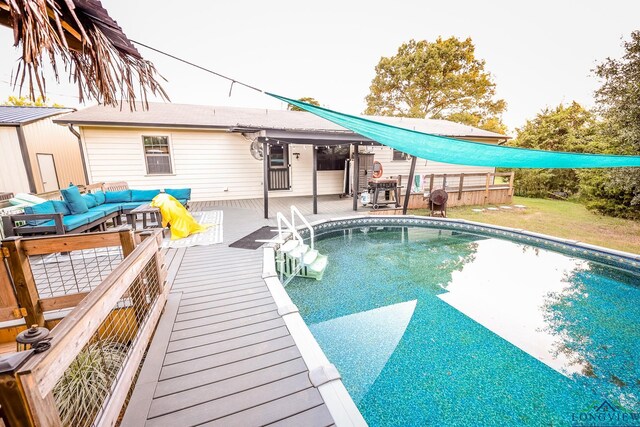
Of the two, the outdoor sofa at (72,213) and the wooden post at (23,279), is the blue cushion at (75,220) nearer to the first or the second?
the outdoor sofa at (72,213)

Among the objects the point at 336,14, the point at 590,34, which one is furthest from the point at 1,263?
the point at 590,34

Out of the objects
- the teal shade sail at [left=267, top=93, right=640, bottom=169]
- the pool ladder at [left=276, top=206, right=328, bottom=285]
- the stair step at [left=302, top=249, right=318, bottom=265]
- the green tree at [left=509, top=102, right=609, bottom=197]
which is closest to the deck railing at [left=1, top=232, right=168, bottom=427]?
the pool ladder at [left=276, top=206, right=328, bottom=285]

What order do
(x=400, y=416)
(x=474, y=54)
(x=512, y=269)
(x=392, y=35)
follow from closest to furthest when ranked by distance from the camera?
(x=400, y=416) → (x=512, y=269) → (x=392, y=35) → (x=474, y=54)

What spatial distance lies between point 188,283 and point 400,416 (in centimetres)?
274

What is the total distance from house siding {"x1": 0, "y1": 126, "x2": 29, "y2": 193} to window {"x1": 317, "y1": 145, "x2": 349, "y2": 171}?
960cm

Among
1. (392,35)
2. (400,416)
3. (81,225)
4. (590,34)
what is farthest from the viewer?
(392,35)

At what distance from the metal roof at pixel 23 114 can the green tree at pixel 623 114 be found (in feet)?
56.1

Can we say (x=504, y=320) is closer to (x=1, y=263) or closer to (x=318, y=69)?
(x=1, y=263)

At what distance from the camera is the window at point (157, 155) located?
7.87m

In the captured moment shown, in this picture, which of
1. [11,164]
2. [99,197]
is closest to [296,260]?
[99,197]

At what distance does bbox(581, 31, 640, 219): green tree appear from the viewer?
6.57m

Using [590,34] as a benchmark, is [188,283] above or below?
below

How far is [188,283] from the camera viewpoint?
3.24m

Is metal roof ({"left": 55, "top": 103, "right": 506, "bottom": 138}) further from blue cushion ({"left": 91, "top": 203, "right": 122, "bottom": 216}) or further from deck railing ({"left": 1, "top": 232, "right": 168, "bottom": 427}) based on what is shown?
deck railing ({"left": 1, "top": 232, "right": 168, "bottom": 427})
